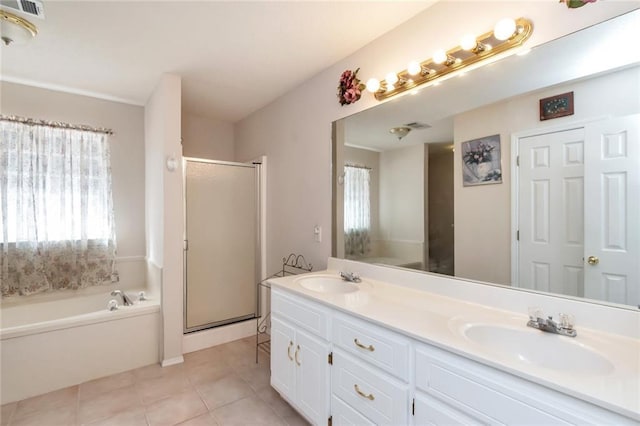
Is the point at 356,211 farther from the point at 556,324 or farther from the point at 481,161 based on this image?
the point at 556,324

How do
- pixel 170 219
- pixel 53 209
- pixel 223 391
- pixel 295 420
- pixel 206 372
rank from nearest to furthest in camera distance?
pixel 295 420
pixel 223 391
pixel 206 372
pixel 170 219
pixel 53 209

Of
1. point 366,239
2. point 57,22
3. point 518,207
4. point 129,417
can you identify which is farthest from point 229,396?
point 57,22

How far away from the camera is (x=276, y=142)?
3.06m

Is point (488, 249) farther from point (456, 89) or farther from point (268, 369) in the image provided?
point (268, 369)

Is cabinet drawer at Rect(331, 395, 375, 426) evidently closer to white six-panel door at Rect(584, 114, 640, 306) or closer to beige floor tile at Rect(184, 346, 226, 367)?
white six-panel door at Rect(584, 114, 640, 306)

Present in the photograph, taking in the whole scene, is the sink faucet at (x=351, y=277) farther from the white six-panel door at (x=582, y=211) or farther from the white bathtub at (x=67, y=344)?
the white bathtub at (x=67, y=344)

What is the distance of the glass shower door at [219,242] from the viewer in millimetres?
2840

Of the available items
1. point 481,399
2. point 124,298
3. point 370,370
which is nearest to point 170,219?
point 124,298

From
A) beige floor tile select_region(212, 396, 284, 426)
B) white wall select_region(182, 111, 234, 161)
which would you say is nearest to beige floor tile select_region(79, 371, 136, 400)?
beige floor tile select_region(212, 396, 284, 426)

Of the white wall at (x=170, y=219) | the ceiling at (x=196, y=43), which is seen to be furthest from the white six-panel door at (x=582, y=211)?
the white wall at (x=170, y=219)

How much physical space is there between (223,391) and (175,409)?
32cm

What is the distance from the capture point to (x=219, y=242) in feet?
9.89

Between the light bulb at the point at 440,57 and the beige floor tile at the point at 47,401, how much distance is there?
3.21 meters

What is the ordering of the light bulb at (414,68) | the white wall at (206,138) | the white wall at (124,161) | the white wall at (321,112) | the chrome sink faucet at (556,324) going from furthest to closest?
the white wall at (206,138), the white wall at (124,161), the light bulb at (414,68), the white wall at (321,112), the chrome sink faucet at (556,324)
